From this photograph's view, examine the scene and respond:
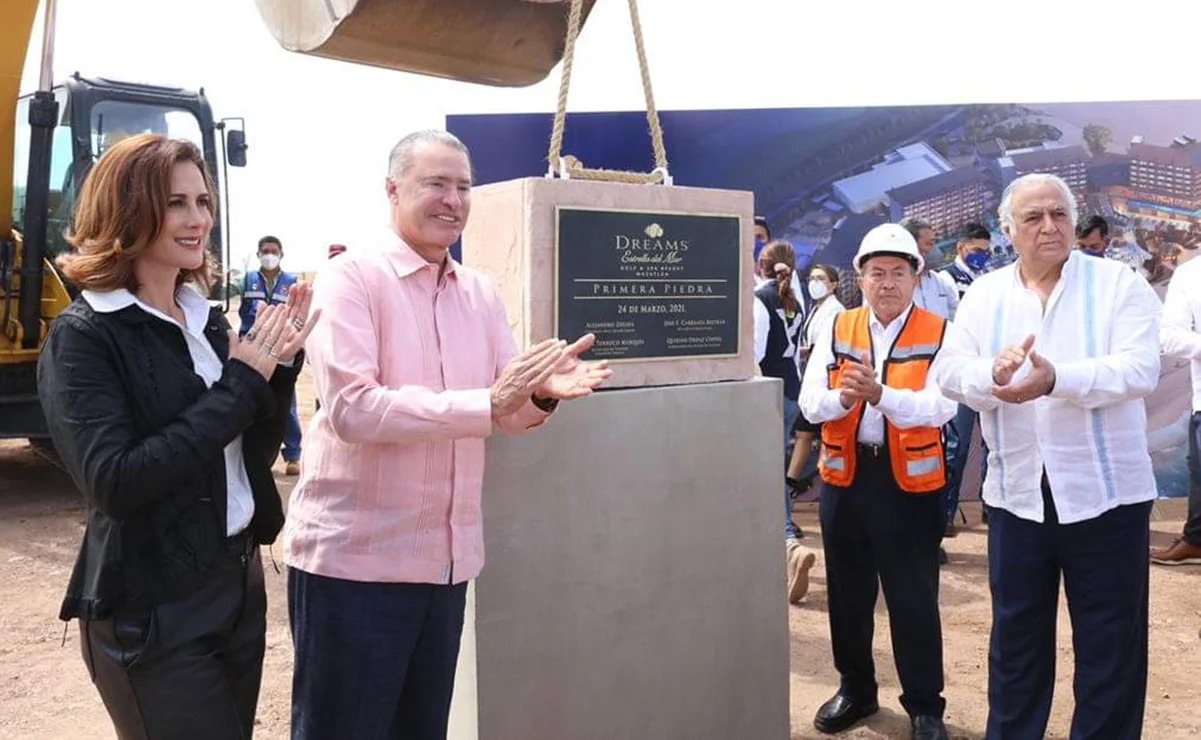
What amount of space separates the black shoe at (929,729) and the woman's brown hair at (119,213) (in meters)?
2.97

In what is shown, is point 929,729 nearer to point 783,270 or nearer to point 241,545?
point 241,545

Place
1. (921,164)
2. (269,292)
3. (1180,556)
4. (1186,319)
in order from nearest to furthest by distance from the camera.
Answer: (1186,319), (1180,556), (921,164), (269,292)

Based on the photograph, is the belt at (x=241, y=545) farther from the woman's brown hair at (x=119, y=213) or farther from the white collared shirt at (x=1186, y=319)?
the white collared shirt at (x=1186, y=319)

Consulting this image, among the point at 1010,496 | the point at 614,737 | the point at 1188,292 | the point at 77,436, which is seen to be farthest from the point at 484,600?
the point at 1188,292

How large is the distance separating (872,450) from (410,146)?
2.01 meters

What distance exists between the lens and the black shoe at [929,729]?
348 cm

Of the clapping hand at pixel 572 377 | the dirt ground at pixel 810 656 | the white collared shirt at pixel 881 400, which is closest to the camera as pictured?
the clapping hand at pixel 572 377

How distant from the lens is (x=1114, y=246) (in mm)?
7809

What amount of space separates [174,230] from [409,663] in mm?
1087

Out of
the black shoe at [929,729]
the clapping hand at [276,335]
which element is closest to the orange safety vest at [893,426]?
the black shoe at [929,729]

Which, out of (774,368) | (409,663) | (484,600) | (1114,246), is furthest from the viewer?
(1114,246)

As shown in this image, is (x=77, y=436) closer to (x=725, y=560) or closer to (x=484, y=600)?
(x=484, y=600)

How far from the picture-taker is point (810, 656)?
4.62 meters

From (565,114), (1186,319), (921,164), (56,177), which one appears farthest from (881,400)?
(56,177)
